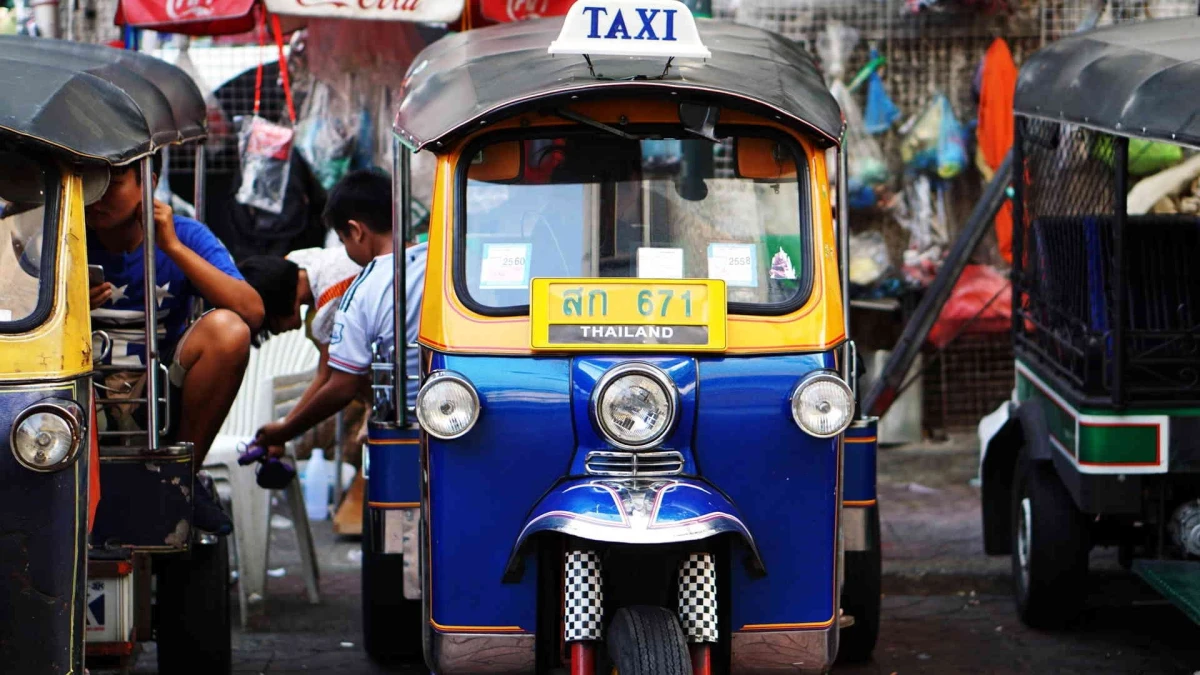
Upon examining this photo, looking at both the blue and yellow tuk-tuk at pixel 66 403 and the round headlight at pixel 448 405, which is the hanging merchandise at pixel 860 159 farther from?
the round headlight at pixel 448 405

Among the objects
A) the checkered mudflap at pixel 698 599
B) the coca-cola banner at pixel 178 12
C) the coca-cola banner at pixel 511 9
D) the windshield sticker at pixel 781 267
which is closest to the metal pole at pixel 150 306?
the checkered mudflap at pixel 698 599

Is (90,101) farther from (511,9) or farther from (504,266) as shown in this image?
(511,9)

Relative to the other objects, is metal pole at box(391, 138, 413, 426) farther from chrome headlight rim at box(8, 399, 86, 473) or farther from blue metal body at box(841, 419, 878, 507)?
blue metal body at box(841, 419, 878, 507)

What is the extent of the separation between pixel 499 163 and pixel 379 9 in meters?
2.66

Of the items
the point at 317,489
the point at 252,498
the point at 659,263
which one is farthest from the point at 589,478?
the point at 317,489

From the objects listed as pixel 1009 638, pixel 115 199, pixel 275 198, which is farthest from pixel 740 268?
pixel 275 198

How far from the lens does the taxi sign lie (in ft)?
14.2

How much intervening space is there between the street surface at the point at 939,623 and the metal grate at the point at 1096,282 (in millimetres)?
1008

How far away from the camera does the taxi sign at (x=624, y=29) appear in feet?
14.2

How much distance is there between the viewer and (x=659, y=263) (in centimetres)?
453

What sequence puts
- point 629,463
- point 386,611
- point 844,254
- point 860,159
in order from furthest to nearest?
point 860,159
point 386,611
point 844,254
point 629,463

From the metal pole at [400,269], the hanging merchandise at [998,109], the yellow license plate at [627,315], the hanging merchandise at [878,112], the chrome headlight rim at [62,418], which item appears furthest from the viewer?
the hanging merchandise at [878,112]

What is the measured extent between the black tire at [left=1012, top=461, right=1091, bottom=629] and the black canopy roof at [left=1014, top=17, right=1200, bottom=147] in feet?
4.62

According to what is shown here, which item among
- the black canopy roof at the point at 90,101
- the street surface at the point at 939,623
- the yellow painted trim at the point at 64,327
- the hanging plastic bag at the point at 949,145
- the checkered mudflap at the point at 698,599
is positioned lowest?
the street surface at the point at 939,623
